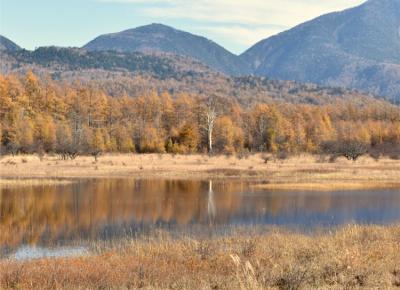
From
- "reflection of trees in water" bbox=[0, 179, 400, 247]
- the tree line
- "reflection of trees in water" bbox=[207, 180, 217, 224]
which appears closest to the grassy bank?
"reflection of trees in water" bbox=[207, 180, 217, 224]

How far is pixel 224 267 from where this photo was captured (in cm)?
1661

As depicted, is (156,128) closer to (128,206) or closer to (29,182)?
(29,182)

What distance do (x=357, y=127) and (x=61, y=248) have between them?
4381 inches

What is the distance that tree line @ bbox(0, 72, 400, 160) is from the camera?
295ft

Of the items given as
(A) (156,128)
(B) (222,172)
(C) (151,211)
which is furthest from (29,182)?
(A) (156,128)

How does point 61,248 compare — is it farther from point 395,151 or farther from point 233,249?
point 395,151

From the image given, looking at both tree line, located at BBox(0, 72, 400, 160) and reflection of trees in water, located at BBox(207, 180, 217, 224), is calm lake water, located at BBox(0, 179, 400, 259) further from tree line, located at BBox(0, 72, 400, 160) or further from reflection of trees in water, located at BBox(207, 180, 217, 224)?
tree line, located at BBox(0, 72, 400, 160)

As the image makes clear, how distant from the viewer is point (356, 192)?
43.8 meters

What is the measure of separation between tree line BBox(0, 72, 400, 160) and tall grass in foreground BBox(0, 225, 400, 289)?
6014cm

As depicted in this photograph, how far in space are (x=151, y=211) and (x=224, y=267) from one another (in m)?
17.9

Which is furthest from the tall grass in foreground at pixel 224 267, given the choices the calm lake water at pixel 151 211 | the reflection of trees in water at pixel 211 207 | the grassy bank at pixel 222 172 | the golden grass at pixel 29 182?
the grassy bank at pixel 222 172

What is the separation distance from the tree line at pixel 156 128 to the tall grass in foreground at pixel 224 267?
60140 millimetres

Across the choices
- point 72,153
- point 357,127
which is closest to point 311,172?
point 72,153

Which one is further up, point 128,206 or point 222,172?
point 128,206
